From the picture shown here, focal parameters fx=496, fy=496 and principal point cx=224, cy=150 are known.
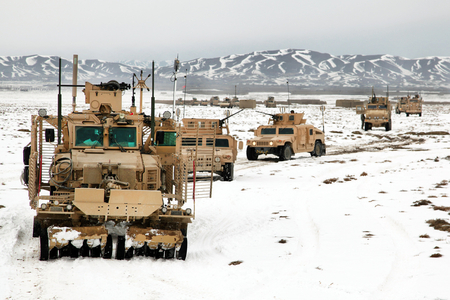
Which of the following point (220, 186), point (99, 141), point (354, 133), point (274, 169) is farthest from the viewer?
point (354, 133)

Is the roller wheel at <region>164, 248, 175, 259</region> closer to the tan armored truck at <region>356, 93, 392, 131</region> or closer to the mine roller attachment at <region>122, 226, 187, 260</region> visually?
the mine roller attachment at <region>122, 226, 187, 260</region>

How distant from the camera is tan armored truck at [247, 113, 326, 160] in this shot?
22406 millimetres

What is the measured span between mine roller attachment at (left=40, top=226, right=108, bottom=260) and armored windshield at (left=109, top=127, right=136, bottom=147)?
2.28 metres

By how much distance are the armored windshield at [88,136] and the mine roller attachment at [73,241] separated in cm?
224

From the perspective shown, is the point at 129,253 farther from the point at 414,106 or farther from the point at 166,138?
the point at 414,106

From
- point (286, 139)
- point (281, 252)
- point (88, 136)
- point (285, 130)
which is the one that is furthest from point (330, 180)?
point (88, 136)

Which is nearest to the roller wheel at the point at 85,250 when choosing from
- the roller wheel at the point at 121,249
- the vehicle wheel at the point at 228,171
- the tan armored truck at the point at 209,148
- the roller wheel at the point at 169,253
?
the roller wheel at the point at 121,249

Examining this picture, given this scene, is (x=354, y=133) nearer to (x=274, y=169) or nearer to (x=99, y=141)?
(x=274, y=169)

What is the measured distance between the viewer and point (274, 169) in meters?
19.3

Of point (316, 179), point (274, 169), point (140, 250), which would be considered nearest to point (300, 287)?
point (140, 250)

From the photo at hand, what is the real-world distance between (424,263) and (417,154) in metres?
16.7

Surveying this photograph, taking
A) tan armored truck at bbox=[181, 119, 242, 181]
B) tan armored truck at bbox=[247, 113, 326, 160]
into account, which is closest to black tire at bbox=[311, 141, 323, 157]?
tan armored truck at bbox=[247, 113, 326, 160]

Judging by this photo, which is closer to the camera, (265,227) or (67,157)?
(67,157)

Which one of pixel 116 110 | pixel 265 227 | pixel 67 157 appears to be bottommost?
pixel 265 227
